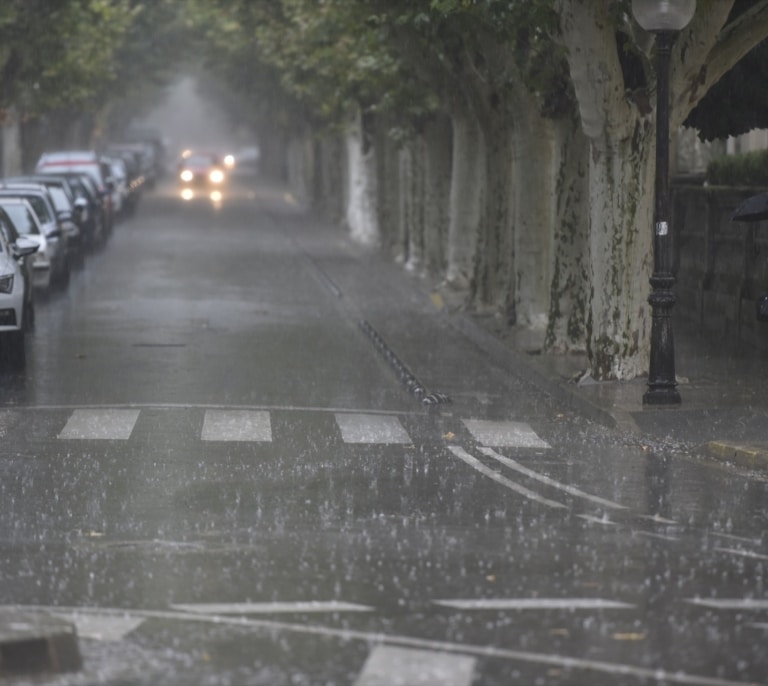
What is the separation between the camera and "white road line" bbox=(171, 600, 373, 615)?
8.52 metres

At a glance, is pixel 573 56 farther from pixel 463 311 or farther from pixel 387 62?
pixel 387 62

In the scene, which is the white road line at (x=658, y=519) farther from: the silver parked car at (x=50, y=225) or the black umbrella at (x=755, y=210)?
the silver parked car at (x=50, y=225)

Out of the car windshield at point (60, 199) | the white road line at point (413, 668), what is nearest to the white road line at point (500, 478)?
the white road line at point (413, 668)

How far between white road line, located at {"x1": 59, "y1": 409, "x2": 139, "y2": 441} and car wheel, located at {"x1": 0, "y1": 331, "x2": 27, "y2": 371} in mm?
3601

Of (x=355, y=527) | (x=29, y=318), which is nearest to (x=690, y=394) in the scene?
(x=355, y=527)

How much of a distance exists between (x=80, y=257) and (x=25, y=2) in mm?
6175

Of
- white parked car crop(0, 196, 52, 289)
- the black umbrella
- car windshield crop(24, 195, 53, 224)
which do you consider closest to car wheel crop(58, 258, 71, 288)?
car windshield crop(24, 195, 53, 224)

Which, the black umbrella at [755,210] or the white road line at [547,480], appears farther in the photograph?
the black umbrella at [755,210]

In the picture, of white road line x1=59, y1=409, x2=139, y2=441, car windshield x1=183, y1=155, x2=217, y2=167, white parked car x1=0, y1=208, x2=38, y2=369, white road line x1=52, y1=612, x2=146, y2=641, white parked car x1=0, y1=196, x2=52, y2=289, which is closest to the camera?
white road line x1=52, y1=612, x2=146, y2=641

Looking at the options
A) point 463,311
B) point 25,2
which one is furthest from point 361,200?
point 463,311

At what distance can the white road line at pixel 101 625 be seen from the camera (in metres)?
8.02

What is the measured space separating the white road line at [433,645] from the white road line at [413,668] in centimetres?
11

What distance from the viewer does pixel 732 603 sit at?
28.9ft

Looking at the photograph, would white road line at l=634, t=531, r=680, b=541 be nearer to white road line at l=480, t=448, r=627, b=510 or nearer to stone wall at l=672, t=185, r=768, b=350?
white road line at l=480, t=448, r=627, b=510
